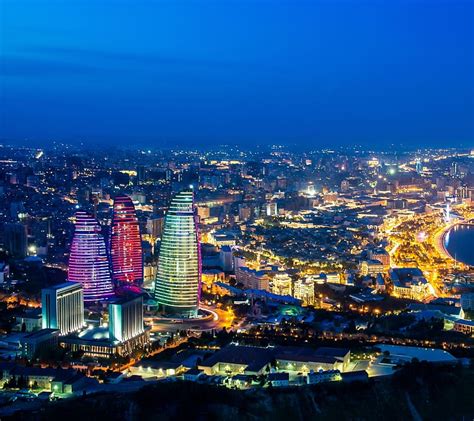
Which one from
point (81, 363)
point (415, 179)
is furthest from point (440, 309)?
point (415, 179)

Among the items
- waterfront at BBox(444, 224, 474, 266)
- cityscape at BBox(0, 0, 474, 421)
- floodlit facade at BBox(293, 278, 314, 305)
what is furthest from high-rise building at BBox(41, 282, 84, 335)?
waterfront at BBox(444, 224, 474, 266)

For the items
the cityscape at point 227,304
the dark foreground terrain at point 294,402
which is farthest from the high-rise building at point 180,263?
the dark foreground terrain at point 294,402

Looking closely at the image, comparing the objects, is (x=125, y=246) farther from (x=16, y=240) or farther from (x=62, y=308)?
(x=16, y=240)

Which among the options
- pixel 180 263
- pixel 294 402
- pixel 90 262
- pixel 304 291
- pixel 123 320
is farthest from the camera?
pixel 304 291

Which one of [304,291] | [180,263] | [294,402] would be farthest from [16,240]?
[294,402]

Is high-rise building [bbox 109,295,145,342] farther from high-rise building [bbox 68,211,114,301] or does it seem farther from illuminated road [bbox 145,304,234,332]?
high-rise building [bbox 68,211,114,301]

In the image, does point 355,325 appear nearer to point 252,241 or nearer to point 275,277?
point 275,277
